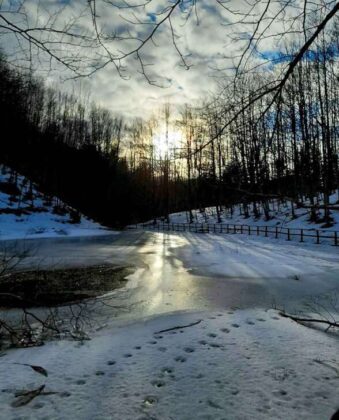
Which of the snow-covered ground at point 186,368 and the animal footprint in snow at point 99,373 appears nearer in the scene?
the snow-covered ground at point 186,368

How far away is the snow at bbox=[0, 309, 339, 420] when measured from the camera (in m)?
3.68

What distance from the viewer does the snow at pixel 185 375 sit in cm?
368

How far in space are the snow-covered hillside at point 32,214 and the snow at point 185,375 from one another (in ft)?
102

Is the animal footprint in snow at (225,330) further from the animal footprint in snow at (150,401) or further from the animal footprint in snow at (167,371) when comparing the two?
the animal footprint in snow at (150,401)

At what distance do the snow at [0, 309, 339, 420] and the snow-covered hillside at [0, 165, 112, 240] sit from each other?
31.0 meters

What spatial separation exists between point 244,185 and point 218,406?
2.24 m

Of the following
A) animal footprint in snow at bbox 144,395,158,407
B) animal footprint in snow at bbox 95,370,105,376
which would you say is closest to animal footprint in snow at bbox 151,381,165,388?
animal footprint in snow at bbox 144,395,158,407

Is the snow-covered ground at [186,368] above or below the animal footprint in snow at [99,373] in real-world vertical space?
below

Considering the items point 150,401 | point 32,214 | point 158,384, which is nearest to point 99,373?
point 158,384

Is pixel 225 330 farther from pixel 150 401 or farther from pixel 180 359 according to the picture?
pixel 150 401

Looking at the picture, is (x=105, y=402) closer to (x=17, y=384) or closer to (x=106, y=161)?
(x=17, y=384)

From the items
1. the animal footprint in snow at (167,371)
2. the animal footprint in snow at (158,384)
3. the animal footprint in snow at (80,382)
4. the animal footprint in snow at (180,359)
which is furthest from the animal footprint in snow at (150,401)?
the animal footprint in snow at (180,359)

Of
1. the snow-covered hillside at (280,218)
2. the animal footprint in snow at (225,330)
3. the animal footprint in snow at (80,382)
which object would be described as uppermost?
the snow-covered hillside at (280,218)

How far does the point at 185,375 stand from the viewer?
4.49 metres
